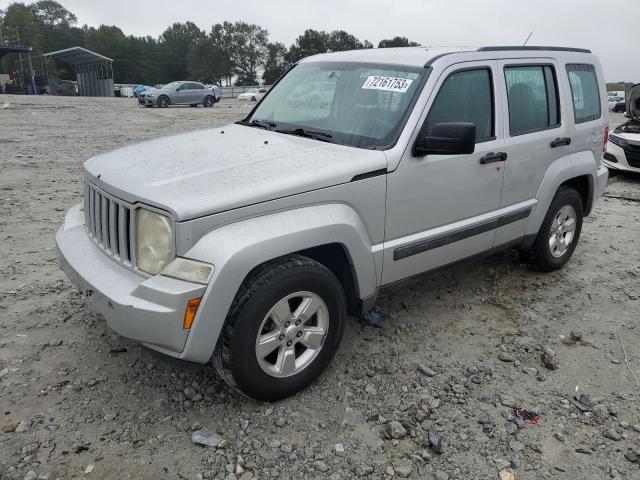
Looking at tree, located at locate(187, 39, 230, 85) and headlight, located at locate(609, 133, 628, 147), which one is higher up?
tree, located at locate(187, 39, 230, 85)

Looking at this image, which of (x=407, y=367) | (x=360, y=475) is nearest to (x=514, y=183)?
(x=407, y=367)

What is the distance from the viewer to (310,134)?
3496 mm

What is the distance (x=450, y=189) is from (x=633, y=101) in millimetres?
8332

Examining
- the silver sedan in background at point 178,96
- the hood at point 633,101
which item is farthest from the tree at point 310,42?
the hood at point 633,101

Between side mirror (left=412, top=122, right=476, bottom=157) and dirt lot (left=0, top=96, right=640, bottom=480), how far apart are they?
133cm

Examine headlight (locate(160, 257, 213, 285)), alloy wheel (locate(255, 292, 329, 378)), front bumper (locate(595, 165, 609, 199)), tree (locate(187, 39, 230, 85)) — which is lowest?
alloy wheel (locate(255, 292, 329, 378))

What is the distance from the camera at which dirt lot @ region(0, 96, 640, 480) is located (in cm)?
255

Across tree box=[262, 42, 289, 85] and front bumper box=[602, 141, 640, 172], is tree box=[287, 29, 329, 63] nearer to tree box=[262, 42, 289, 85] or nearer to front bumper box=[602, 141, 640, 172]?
tree box=[262, 42, 289, 85]

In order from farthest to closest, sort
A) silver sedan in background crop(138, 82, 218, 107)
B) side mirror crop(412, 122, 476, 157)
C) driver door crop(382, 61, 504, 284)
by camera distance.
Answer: silver sedan in background crop(138, 82, 218, 107) < driver door crop(382, 61, 504, 284) < side mirror crop(412, 122, 476, 157)

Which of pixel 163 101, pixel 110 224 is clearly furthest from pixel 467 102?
pixel 163 101

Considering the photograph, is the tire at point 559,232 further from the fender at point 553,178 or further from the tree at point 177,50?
the tree at point 177,50

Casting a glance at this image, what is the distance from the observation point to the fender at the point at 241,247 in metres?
2.45

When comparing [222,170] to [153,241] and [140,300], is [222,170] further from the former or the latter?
[140,300]

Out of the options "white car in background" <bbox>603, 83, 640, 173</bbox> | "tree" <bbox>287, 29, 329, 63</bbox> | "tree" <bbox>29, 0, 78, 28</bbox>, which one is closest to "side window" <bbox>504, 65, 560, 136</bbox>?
"white car in background" <bbox>603, 83, 640, 173</bbox>
